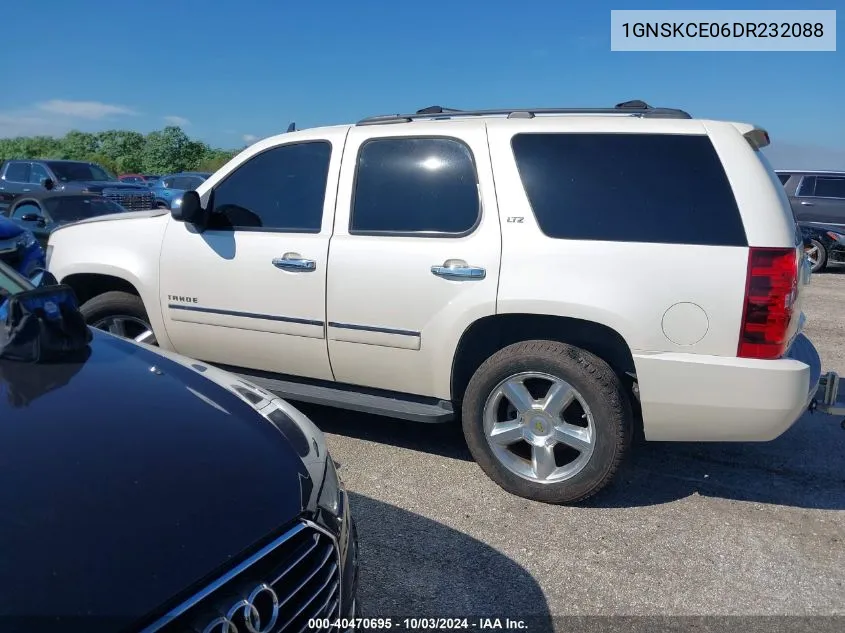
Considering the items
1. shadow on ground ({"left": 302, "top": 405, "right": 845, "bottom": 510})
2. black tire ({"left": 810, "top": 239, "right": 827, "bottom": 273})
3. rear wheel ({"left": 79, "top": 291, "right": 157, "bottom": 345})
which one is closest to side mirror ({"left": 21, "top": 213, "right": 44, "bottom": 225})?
rear wheel ({"left": 79, "top": 291, "right": 157, "bottom": 345})

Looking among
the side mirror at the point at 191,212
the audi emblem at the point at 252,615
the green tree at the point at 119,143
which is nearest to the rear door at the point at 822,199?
the side mirror at the point at 191,212

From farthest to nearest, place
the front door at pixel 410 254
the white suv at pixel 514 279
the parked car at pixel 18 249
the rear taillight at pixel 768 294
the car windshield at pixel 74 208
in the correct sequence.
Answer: the car windshield at pixel 74 208 → the parked car at pixel 18 249 → the front door at pixel 410 254 → the white suv at pixel 514 279 → the rear taillight at pixel 768 294

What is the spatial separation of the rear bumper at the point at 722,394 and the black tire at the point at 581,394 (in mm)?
160

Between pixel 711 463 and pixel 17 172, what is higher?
pixel 17 172

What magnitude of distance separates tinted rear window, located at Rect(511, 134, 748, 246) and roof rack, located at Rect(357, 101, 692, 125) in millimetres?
245

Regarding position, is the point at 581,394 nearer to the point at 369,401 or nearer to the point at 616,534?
the point at 616,534

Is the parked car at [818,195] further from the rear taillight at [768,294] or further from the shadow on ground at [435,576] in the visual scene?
the shadow on ground at [435,576]

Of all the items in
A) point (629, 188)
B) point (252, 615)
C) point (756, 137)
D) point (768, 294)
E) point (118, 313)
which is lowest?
point (252, 615)

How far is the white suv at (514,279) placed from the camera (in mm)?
3225

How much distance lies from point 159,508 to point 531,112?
3080mm

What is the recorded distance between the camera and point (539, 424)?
3600 mm

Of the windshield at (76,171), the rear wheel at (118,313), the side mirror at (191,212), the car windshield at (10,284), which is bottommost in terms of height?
the rear wheel at (118,313)

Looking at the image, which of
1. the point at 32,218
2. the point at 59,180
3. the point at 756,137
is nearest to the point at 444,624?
the point at 756,137

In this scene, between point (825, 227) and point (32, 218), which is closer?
point (32, 218)
